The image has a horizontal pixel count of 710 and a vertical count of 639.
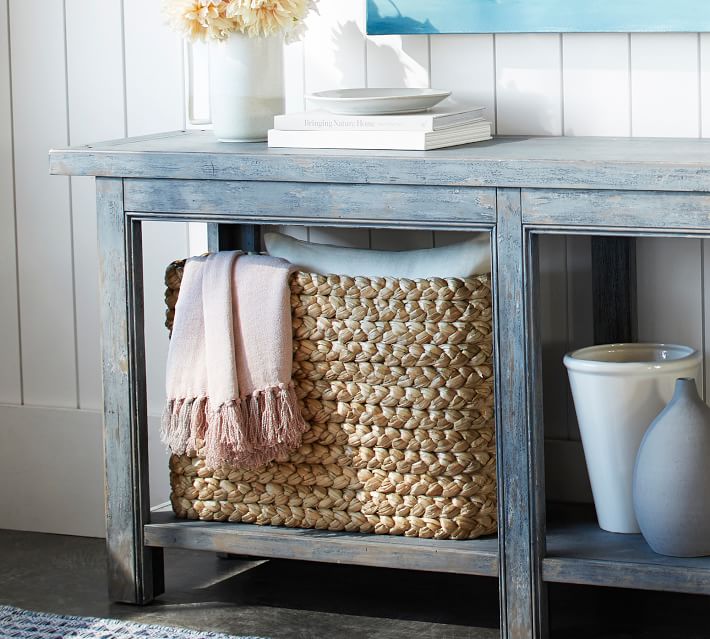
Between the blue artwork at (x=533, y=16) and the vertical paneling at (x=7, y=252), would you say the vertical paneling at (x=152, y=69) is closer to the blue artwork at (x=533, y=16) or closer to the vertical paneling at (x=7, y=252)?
the vertical paneling at (x=7, y=252)

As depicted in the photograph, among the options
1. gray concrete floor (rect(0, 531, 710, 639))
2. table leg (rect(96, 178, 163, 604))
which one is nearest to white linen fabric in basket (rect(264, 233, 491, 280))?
table leg (rect(96, 178, 163, 604))

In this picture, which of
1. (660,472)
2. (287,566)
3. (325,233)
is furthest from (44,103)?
(660,472)

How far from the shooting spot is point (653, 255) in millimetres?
2260

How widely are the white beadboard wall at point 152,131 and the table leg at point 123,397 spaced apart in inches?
16.4

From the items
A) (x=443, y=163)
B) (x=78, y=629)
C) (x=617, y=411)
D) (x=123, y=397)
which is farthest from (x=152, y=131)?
(x=617, y=411)

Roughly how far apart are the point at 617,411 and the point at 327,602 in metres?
0.61

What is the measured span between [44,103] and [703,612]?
5.17ft

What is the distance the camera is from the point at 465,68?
2.32 meters

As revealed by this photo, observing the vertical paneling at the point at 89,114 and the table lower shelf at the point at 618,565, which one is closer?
the table lower shelf at the point at 618,565

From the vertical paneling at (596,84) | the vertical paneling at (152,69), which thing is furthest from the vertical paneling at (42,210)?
the vertical paneling at (596,84)

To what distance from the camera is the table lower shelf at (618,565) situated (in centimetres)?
190

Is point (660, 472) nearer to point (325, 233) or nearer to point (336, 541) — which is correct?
point (336, 541)

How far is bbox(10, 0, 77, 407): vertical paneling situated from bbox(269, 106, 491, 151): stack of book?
2.35ft

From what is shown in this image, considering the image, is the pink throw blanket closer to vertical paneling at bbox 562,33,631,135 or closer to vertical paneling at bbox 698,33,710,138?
vertical paneling at bbox 562,33,631,135
